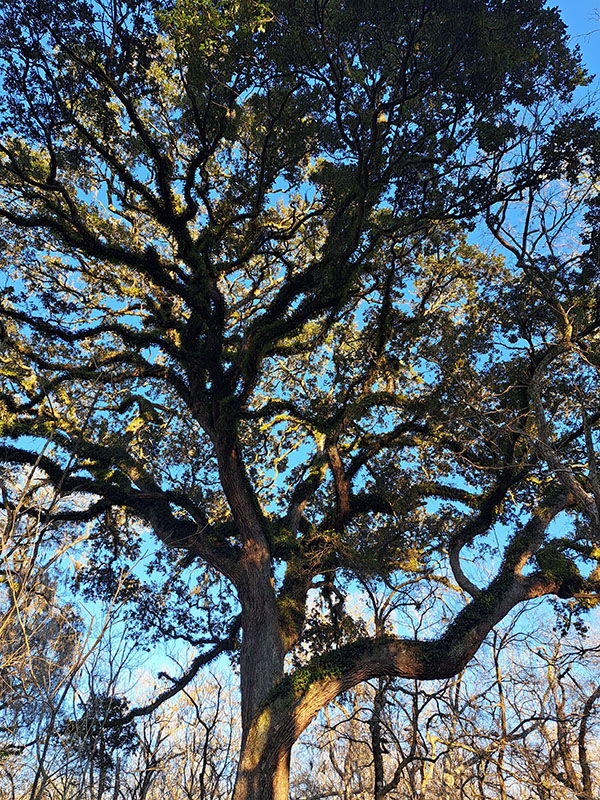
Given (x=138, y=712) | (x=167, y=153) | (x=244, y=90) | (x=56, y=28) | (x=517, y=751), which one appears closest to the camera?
(x=56, y=28)

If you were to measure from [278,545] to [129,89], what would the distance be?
6745 mm

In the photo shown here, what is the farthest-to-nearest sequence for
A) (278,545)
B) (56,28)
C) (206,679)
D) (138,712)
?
1. (206,679)
2. (138,712)
3. (278,545)
4. (56,28)

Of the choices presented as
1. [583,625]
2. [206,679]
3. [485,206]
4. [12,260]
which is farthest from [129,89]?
[206,679]

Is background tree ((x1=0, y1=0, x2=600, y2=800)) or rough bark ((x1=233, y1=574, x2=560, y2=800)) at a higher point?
background tree ((x1=0, y1=0, x2=600, y2=800))

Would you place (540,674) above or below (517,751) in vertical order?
above

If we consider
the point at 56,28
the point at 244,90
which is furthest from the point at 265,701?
the point at 56,28

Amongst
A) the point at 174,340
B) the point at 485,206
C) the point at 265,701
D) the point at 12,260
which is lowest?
the point at 265,701

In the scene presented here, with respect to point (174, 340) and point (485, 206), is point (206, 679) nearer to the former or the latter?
point (174, 340)

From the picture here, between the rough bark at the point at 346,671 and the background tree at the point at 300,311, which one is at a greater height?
the background tree at the point at 300,311

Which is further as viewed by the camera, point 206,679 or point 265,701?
point 206,679

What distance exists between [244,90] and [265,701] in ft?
24.9

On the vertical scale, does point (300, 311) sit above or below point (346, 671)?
above

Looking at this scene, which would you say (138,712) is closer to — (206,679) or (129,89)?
(206,679)

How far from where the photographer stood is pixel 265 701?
6734 millimetres
